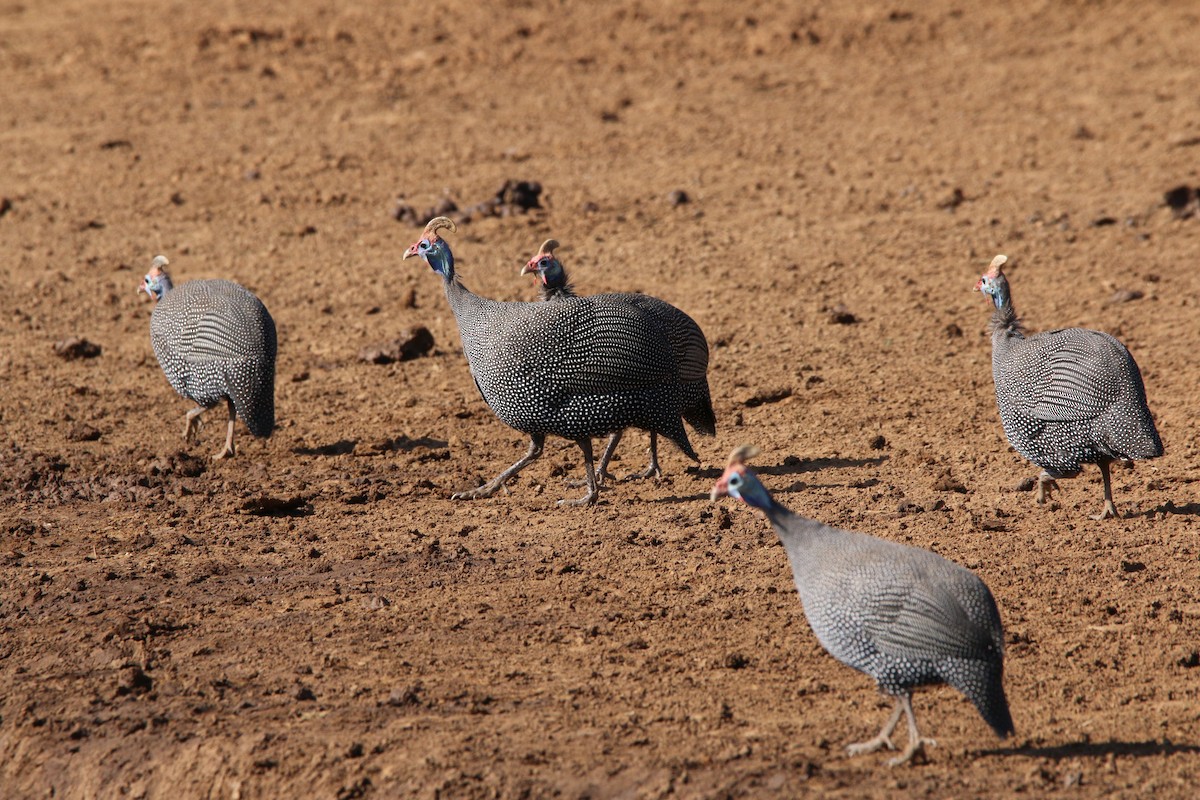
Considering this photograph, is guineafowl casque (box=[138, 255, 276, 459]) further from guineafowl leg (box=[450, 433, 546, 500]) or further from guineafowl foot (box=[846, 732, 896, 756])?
guineafowl foot (box=[846, 732, 896, 756])

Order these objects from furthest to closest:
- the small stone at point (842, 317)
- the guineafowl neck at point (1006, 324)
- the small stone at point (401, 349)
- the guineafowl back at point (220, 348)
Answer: the small stone at point (842, 317)
the small stone at point (401, 349)
the guineafowl back at point (220, 348)
the guineafowl neck at point (1006, 324)

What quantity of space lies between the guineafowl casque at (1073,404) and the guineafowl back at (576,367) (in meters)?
1.40

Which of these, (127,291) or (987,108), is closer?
(127,291)

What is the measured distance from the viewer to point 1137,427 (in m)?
6.18

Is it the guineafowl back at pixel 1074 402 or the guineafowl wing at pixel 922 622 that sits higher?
the guineafowl wing at pixel 922 622

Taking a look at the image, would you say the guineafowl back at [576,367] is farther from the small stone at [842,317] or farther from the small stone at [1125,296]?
the small stone at [1125,296]

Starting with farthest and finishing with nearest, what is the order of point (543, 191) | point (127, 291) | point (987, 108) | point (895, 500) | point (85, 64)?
point (85, 64), point (987, 108), point (543, 191), point (127, 291), point (895, 500)

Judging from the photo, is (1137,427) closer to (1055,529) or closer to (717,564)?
(1055,529)

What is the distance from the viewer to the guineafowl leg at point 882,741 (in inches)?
183

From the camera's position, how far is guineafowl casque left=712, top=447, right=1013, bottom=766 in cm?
447

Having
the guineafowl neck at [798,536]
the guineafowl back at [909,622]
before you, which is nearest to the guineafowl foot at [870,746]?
the guineafowl back at [909,622]

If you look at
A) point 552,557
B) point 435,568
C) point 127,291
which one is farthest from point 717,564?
point 127,291

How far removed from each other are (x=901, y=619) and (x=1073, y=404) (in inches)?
85.5

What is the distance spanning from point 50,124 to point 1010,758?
10311mm
